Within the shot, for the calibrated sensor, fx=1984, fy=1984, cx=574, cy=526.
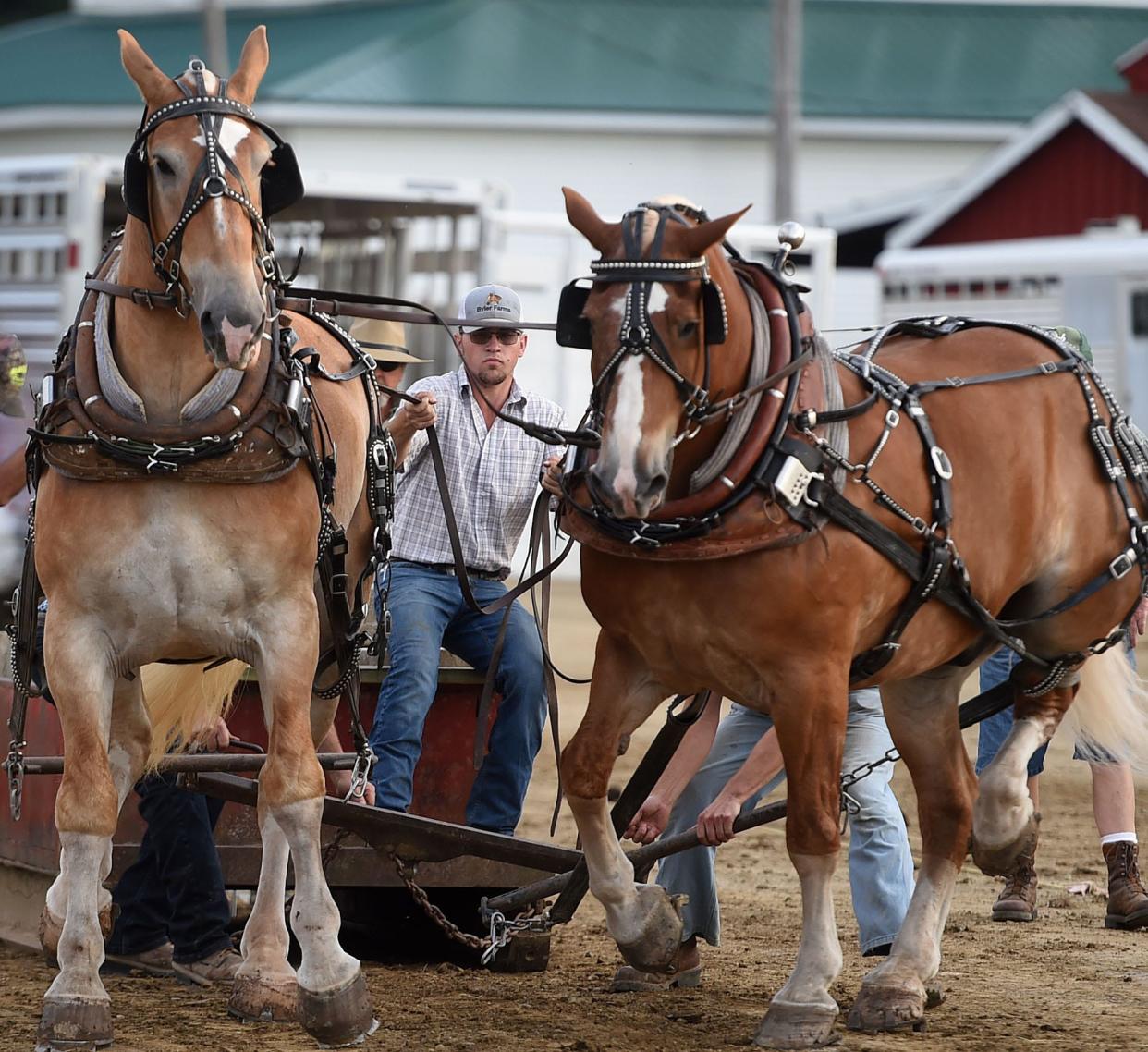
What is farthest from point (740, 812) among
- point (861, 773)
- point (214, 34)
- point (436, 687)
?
point (214, 34)

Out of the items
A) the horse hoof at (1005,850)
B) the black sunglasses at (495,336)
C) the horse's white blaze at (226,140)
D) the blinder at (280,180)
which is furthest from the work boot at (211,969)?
the horse's white blaze at (226,140)

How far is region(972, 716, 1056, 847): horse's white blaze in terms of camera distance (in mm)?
5566

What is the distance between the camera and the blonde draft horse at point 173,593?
4699 millimetres

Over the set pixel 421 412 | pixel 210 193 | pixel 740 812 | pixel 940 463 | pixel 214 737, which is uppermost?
pixel 210 193

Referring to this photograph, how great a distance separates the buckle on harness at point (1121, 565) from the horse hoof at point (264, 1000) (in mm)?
2544

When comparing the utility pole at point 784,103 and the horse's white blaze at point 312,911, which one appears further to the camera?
the utility pole at point 784,103

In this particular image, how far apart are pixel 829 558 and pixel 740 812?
113 cm

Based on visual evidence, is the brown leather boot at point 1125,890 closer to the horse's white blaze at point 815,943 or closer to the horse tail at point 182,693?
the horse's white blaze at point 815,943

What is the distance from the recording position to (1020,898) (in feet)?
23.2

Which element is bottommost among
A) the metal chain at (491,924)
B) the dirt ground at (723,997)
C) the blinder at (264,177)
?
the dirt ground at (723,997)

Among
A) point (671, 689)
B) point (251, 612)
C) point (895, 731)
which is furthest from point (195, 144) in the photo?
point (895, 731)

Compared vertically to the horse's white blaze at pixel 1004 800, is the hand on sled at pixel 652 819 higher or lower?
lower

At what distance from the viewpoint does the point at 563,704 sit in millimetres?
12039

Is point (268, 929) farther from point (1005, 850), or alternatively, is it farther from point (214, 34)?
point (214, 34)
